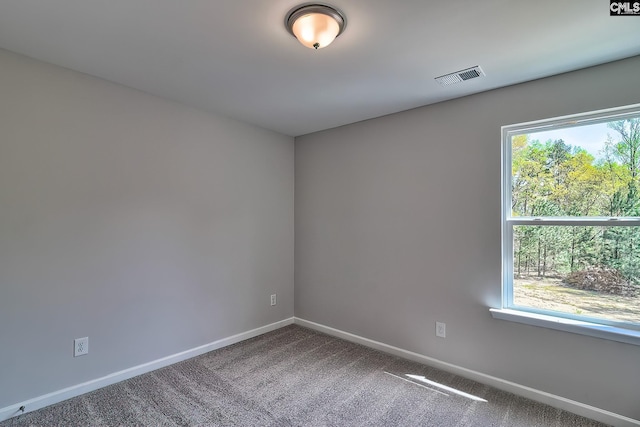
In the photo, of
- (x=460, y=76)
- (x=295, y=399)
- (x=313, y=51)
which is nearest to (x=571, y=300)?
(x=460, y=76)

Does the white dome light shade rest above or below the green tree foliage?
above

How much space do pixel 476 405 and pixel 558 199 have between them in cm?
163

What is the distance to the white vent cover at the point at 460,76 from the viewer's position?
7.07ft

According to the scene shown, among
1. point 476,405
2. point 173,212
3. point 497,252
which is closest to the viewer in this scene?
point 476,405

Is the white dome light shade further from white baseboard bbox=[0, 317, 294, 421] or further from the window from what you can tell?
white baseboard bbox=[0, 317, 294, 421]

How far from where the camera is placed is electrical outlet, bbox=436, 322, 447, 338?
2.68 metres

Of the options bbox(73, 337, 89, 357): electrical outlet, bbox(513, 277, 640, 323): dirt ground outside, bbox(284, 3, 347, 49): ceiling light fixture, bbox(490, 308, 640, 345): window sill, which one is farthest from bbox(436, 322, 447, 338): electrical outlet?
bbox(73, 337, 89, 357): electrical outlet

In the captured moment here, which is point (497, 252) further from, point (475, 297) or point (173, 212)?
point (173, 212)

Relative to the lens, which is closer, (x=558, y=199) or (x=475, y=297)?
(x=558, y=199)

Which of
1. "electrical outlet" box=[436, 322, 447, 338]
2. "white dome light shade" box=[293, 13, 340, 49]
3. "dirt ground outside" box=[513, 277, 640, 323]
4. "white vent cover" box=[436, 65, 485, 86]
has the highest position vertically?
"white vent cover" box=[436, 65, 485, 86]

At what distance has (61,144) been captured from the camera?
219 cm

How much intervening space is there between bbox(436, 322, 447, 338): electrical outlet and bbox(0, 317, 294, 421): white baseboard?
1.95m

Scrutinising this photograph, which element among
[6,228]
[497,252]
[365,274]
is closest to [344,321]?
[365,274]

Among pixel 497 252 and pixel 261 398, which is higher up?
pixel 497 252
